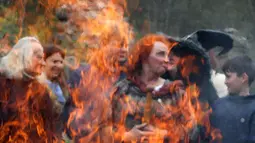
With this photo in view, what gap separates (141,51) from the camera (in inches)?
182

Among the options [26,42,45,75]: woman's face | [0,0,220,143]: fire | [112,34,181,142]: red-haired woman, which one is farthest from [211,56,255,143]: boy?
[26,42,45,75]: woman's face

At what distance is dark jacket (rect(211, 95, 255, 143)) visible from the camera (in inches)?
199

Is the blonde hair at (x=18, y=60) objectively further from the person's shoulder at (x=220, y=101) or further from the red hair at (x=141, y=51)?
the person's shoulder at (x=220, y=101)

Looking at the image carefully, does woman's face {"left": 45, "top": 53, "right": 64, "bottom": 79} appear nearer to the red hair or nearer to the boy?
the red hair

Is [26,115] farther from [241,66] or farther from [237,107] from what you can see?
[241,66]

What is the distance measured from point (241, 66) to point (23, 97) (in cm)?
231

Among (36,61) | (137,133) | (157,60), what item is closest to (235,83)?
(157,60)

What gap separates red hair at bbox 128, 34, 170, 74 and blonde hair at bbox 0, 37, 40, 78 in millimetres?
1015

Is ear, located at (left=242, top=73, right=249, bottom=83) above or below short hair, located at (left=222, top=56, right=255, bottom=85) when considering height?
below

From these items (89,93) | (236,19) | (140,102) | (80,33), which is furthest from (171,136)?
(236,19)

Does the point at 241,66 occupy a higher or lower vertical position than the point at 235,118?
higher

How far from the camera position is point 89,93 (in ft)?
16.4

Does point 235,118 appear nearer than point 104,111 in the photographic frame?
No

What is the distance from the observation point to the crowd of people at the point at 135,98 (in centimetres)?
449
